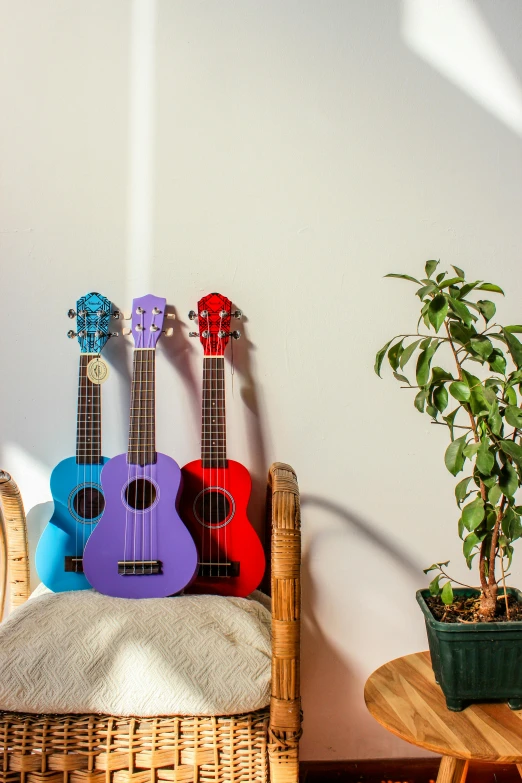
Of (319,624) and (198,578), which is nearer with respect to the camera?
(198,578)

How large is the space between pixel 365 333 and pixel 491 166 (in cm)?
50

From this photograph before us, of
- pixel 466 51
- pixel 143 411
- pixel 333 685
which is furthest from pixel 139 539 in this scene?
pixel 466 51

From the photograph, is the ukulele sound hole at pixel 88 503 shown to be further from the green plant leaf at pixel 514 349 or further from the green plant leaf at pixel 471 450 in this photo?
the green plant leaf at pixel 514 349

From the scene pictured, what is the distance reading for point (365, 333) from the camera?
146 centimetres

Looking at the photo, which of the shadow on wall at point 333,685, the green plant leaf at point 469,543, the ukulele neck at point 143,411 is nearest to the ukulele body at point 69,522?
the ukulele neck at point 143,411

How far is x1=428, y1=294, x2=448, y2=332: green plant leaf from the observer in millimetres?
994

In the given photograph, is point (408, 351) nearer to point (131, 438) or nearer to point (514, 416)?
point (514, 416)

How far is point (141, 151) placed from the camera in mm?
1438

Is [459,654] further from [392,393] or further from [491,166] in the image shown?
[491,166]

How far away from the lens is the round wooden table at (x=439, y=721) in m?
0.95

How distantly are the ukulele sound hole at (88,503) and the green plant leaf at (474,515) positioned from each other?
745 millimetres

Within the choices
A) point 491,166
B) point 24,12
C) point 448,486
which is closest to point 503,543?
point 448,486

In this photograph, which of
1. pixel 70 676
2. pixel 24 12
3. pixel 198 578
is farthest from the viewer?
pixel 24 12

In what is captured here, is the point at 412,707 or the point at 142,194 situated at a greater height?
the point at 142,194
